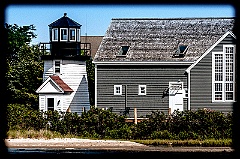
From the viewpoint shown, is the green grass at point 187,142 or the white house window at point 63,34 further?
the white house window at point 63,34

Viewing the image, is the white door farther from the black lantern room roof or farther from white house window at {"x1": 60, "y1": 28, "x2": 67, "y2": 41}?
white house window at {"x1": 60, "y1": 28, "x2": 67, "y2": 41}

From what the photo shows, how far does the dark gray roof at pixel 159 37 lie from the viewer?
2930cm

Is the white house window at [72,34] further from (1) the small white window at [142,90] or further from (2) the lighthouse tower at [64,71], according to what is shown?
(1) the small white window at [142,90]

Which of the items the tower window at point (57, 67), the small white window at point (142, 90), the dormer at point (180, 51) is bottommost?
the small white window at point (142, 90)

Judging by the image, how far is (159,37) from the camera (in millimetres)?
29672

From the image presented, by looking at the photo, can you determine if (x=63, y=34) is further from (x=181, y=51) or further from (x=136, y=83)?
(x=181, y=51)

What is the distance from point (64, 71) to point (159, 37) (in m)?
5.17

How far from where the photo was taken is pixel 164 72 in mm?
29125

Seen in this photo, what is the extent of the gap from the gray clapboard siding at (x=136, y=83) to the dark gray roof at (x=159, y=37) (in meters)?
0.53

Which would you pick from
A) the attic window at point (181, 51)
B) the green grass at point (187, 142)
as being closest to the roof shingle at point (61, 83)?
the attic window at point (181, 51)

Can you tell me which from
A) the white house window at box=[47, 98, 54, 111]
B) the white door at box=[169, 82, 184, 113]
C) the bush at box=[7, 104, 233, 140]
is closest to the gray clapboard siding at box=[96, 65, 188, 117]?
A: the white door at box=[169, 82, 184, 113]
